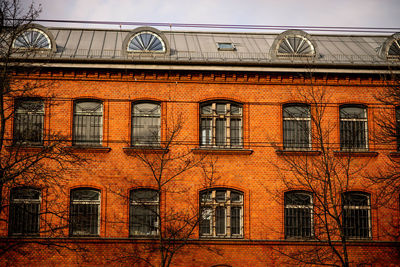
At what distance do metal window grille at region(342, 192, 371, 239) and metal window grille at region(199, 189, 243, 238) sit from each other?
425 centimetres

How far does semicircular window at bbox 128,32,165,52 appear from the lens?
21.7 meters

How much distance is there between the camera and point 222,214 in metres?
20.7

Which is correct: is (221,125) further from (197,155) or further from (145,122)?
(145,122)

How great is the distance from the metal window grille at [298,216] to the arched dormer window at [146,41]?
7.91 m

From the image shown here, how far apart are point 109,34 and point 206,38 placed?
441cm

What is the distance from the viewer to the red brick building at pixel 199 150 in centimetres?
1998

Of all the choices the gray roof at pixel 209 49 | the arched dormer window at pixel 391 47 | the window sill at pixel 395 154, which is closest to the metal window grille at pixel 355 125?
the window sill at pixel 395 154

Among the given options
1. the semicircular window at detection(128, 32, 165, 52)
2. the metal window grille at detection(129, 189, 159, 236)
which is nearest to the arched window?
the semicircular window at detection(128, 32, 165, 52)

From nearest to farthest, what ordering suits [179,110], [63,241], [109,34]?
[63,241] < [179,110] < [109,34]

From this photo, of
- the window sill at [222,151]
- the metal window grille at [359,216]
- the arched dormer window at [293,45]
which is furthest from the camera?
the arched dormer window at [293,45]

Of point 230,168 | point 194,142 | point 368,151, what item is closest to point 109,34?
point 194,142

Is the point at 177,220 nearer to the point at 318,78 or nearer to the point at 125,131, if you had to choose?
the point at 125,131

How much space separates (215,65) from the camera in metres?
21.1

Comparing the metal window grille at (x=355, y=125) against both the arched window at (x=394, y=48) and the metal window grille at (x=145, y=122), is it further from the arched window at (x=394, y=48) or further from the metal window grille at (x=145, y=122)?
the metal window grille at (x=145, y=122)
